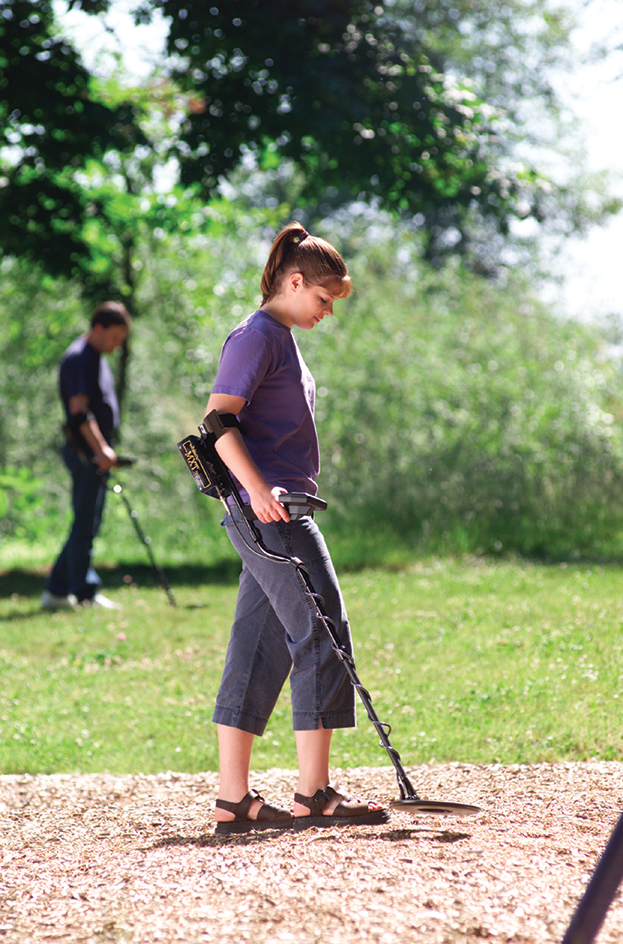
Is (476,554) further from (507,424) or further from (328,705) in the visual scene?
(328,705)

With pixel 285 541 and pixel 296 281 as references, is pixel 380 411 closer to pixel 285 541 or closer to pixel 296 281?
pixel 296 281

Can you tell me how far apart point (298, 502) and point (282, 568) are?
249mm

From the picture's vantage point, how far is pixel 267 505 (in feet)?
9.11

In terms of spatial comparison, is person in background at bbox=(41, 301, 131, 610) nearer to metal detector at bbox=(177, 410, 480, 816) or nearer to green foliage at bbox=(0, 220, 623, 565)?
green foliage at bbox=(0, 220, 623, 565)

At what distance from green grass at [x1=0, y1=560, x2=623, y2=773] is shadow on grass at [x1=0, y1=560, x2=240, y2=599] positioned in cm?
121

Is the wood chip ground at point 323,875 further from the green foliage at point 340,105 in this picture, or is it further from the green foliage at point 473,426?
the green foliage at point 340,105

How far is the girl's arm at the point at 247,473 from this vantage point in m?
2.78

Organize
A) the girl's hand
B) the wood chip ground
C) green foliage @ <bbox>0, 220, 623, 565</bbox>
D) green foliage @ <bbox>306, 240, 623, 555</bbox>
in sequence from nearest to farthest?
the wood chip ground
the girl's hand
green foliage @ <bbox>306, 240, 623, 555</bbox>
green foliage @ <bbox>0, 220, 623, 565</bbox>

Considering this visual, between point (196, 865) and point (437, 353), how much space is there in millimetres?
12144

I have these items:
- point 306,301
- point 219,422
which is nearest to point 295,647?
point 219,422

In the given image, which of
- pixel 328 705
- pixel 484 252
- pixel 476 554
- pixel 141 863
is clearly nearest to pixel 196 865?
pixel 141 863

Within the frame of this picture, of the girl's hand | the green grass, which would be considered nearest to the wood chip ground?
the green grass

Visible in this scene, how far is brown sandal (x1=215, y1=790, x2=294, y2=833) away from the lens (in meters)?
3.05

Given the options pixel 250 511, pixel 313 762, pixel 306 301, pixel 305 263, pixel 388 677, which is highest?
pixel 305 263
